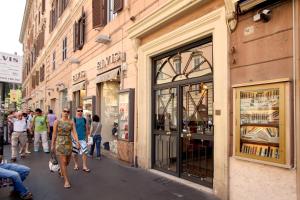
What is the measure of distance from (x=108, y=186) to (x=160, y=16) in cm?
398

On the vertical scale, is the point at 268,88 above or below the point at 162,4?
below

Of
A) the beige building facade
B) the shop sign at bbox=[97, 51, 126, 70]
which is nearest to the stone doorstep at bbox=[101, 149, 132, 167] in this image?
the beige building facade

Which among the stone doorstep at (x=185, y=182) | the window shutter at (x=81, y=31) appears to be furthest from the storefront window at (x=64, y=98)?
the stone doorstep at (x=185, y=182)

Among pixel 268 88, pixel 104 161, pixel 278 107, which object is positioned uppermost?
pixel 268 88

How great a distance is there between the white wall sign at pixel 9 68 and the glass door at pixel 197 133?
12.9 feet

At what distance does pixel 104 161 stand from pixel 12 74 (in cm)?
375

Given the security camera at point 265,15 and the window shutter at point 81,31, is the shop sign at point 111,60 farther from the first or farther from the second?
the security camera at point 265,15

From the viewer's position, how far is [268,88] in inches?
178

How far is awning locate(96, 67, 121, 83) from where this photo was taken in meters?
10.0

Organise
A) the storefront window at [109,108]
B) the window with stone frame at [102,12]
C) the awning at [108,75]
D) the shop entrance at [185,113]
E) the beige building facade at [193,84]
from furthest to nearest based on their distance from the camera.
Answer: the storefront window at [109,108] → the window with stone frame at [102,12] → the awning at [108,75] → the shop entrance at [185,113] → the beige building facade at [193,84]

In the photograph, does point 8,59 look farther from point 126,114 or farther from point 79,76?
point 79,76

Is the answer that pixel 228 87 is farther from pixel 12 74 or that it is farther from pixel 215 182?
pixel 12 74

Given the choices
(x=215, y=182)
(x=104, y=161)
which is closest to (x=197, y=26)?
(x=215, y=182)

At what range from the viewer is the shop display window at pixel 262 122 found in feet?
14.1
